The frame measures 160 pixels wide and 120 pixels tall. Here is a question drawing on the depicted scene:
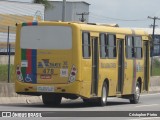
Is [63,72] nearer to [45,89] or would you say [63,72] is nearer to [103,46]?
[45,89]

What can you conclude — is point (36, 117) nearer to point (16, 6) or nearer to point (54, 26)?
point (54, 26)

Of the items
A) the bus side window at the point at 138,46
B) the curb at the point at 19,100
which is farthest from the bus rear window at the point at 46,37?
the bus side window at the point at 138,46

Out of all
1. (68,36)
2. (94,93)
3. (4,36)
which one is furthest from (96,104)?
(4,36)

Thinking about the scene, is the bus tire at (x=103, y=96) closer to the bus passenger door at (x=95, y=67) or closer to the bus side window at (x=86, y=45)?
the bus passenger door at (x=95, y=67)

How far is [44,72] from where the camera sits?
27.2 m

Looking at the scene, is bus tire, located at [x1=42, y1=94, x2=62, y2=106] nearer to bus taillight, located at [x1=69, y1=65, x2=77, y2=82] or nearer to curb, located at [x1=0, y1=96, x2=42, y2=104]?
bus taillight, located at [x1=69, y1=65, x2=77, y2=82]

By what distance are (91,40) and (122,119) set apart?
6566mm

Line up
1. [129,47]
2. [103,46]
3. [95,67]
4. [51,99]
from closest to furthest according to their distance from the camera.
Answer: [95,67]
[51,99]
[103,46]
[129,47]

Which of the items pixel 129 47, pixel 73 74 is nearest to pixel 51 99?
pixel 73 74

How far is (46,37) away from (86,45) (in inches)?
57.1

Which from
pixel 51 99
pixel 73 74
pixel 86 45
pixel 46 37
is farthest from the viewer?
pixel 51 99

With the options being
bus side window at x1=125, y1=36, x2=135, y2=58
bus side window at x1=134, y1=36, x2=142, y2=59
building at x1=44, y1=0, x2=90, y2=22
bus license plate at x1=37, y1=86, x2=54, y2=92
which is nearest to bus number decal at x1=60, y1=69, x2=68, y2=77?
bus license plate at x1=37, y1=86, x2=54, y2=92

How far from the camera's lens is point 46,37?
27344 millimetres

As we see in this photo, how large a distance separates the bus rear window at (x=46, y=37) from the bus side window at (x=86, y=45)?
589mm
